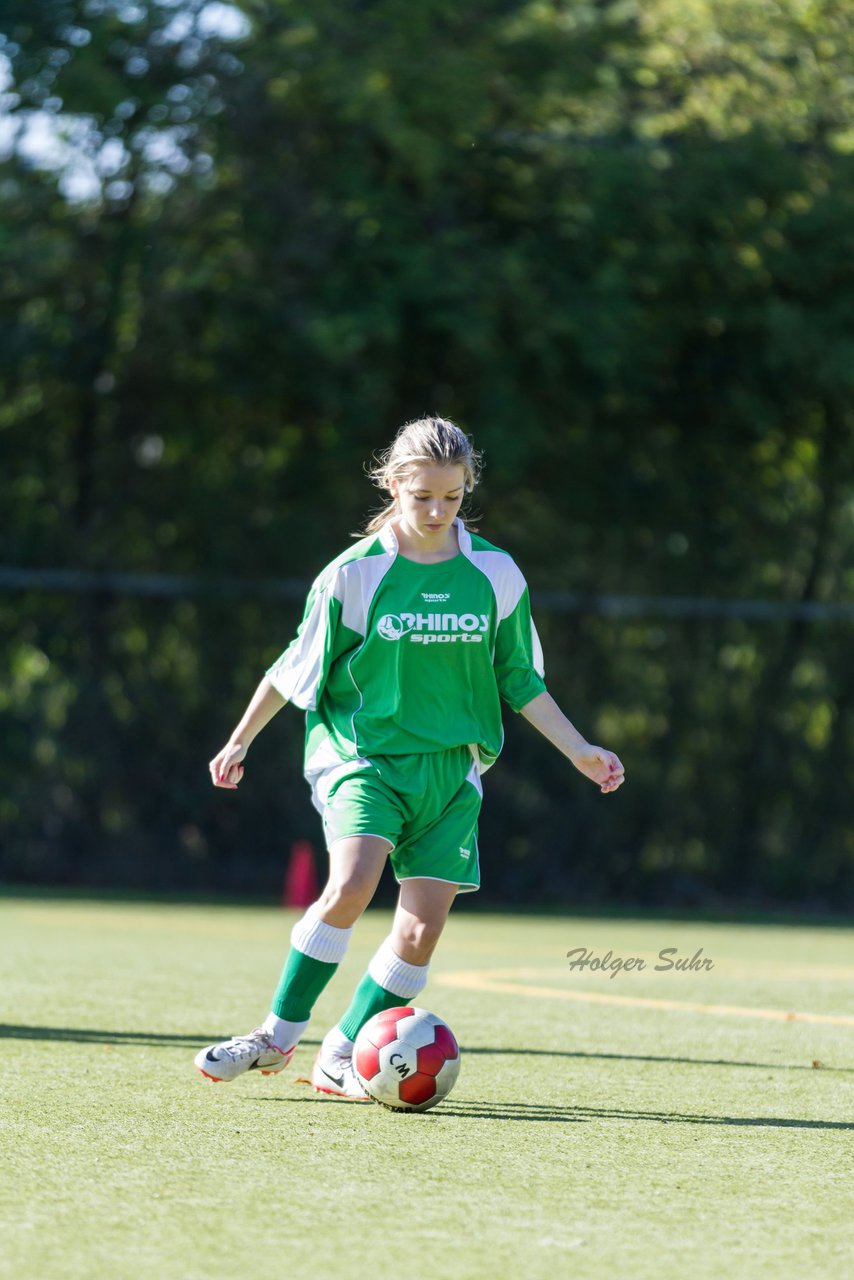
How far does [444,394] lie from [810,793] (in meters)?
4.79

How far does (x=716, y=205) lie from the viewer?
50.8ft

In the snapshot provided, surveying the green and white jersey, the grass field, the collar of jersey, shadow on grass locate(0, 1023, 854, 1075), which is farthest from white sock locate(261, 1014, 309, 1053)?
the collar of jersey

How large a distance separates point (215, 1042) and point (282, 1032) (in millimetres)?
1146

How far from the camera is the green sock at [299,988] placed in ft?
17.2

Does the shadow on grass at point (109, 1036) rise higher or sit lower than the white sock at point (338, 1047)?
lower

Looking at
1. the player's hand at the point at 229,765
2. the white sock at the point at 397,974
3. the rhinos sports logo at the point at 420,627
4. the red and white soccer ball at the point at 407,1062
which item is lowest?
the white sock at the point at 397,974

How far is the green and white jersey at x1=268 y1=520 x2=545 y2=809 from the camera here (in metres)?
5.26

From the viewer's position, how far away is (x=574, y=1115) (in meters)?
4.93

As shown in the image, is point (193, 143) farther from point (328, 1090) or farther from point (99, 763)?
point (328, 1090)

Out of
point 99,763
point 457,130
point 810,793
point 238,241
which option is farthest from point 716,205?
point 99,763

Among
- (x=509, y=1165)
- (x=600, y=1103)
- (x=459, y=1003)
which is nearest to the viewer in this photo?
(x=509, y=1165)

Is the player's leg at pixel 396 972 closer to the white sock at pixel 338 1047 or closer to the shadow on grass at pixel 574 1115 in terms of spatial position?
the white sock at pixel 338 1047
